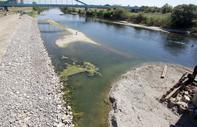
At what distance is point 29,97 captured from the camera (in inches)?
376

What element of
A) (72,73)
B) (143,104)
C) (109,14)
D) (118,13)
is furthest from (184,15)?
(72,73)

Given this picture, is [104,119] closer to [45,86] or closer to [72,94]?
[72,94]

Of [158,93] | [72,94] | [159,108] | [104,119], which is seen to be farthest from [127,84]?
[72,94]

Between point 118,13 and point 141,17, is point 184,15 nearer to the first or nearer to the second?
point 141,17

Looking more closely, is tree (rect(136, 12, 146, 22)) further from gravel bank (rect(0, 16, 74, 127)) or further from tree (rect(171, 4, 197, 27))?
gravel bank (rect(0, 16, 74, 127))

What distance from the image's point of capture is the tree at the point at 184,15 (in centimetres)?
4706

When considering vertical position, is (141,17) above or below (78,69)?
above

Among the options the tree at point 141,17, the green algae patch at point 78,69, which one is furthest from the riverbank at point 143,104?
the tree at point 141,17

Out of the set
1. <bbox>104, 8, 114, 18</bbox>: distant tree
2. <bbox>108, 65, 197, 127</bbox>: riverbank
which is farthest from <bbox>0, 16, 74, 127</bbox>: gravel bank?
<bbox>104, 8, 114, 18</bbox>: distant tree

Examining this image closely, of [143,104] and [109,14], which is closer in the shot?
[143,104]

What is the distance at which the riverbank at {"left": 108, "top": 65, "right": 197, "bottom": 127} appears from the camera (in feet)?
27.5

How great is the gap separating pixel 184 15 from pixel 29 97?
65.0 meters

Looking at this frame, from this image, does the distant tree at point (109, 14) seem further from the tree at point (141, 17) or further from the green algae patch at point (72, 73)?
the green algae patch at point (72, 73)

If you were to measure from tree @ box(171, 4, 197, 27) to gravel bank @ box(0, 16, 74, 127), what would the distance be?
60.4m
